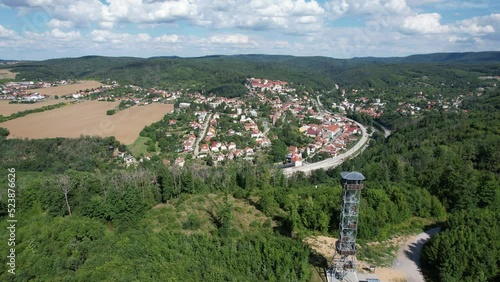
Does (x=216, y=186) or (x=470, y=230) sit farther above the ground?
(x=470, y=230)

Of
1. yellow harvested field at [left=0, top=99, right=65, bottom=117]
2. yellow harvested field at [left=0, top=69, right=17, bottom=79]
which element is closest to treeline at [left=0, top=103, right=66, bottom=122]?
yellow harvested field at [left=0, top=99, right=65, bottom=117]

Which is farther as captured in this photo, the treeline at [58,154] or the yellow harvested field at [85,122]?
the yellow harvested field at [85,122]

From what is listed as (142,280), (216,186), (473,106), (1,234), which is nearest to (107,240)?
(142,280)

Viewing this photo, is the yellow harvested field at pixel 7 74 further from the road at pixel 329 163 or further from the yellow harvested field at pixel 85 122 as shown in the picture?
the road at pixel 329 163

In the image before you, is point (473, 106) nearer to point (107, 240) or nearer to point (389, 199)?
point (389, 199)

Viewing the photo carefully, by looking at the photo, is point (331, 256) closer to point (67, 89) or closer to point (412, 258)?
point (412, 258)

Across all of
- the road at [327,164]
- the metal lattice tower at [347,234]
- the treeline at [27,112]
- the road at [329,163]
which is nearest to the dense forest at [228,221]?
the metal lattice tower at [347,234]
